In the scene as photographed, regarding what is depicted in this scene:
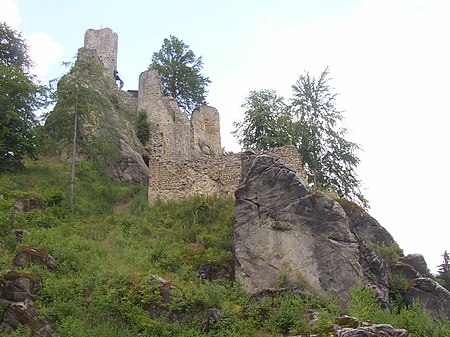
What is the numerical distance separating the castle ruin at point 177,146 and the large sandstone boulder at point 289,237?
3.49m

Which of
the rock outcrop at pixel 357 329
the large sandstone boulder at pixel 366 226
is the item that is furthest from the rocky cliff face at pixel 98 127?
the rock outcrop at pixel 357 329

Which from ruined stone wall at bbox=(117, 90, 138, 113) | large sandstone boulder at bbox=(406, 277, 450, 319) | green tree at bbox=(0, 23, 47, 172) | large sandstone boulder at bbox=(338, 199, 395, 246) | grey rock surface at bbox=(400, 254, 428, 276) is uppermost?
ruined stone wall at bbox=(117, 90, 138, 113)

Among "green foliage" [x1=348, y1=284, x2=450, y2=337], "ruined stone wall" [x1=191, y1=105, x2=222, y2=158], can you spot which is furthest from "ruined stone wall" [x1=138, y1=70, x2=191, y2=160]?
"green foliage" [x1=348, y1=284, x2=450, y2=337]

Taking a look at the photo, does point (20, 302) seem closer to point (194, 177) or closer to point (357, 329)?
point (357, 329)

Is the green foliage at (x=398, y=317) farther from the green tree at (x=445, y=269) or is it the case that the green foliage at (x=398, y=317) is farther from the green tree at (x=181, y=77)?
the green tree at (x=181, y=77)

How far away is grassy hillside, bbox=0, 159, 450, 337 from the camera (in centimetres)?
1527

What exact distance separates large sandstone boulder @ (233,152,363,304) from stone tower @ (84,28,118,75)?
80.7 feet

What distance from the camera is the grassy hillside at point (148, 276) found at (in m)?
15.3

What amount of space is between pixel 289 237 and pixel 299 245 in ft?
1.32

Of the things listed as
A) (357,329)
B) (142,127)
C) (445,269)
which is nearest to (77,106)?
(142,127)

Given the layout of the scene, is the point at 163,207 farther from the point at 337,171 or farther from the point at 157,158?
the point at 337,171

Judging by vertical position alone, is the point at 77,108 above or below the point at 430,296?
above

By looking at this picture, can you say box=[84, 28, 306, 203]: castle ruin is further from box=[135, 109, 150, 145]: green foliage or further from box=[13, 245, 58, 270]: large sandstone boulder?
box=[13, 245, 58, 270]: large sandstone boulder

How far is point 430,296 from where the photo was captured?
1869 cm
